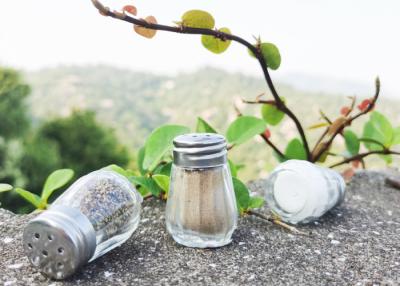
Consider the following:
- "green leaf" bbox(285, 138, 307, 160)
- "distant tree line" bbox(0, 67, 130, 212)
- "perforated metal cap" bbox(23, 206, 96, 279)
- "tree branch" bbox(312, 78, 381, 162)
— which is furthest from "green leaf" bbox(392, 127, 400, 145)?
"distant tree line" bbox(0, 67, 130, 212)

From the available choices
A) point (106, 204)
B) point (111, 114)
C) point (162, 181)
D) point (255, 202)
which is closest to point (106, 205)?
point (106, 204)

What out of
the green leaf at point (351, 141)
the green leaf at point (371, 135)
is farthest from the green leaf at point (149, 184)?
the green leaf at point (371, 135)

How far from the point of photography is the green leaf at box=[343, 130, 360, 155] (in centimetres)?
139

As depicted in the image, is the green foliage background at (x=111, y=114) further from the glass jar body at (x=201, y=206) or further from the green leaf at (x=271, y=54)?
the glass jar body at (x=201, y=206)

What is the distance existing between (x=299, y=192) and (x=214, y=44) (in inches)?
15.2

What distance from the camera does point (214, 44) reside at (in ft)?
3.70

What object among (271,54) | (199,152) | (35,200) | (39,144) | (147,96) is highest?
(271,54)

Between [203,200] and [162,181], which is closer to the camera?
[203,200]

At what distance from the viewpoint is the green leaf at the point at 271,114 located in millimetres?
1312

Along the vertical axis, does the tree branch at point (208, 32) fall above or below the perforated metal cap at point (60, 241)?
above

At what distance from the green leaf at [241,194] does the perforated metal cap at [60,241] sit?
35 cm

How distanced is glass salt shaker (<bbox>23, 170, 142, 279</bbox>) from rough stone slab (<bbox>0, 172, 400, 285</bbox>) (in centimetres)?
4

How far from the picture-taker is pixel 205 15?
39.2 inches

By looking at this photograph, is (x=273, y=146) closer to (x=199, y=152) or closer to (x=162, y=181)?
(x=162, y=181)
